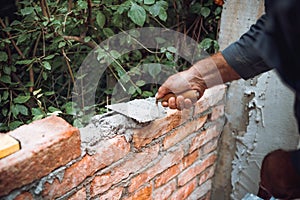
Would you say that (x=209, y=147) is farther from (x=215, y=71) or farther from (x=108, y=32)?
(x=108, y=32)

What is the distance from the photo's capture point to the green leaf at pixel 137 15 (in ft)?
4.40

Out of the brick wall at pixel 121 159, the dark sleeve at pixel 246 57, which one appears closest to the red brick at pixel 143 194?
the brick wall at pixel 121 159

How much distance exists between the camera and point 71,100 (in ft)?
4.95

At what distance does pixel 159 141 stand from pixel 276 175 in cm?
64

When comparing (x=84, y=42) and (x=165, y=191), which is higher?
(x=84, y=42)

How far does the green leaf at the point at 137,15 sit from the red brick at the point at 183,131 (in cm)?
42

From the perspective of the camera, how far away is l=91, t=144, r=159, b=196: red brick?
1.15 meters

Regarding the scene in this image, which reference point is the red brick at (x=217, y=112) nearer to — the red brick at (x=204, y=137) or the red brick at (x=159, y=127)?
the red brick at (x=204, y=137)

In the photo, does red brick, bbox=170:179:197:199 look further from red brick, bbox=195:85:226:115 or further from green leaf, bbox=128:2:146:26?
green leaf, bbox=128:2:146:26

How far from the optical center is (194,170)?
160 centimetres

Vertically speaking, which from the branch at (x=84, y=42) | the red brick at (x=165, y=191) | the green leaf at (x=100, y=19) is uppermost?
the green leaf at (x=100, y=19)

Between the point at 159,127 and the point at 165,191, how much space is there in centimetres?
32

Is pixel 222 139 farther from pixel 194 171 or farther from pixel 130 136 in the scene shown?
pixel 130 136

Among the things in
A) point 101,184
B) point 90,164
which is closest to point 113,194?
point 101,184
